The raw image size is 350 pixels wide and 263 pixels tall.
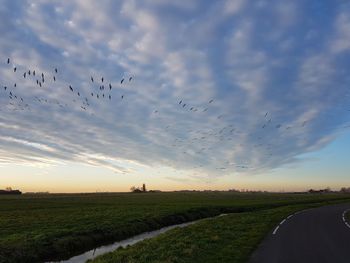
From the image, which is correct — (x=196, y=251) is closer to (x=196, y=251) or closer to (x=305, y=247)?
(x=196, y=251)

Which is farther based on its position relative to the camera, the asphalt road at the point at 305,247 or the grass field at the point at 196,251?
the grass field at the point at 196,251

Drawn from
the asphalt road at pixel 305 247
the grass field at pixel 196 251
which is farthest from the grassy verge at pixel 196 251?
the asphalt road at pixel 305 247

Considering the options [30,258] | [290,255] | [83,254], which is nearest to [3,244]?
[30,258]

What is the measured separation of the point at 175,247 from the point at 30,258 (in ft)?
27.8

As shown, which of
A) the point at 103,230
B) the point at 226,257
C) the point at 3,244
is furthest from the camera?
the point at 103,230

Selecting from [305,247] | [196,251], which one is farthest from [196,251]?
[305,247]

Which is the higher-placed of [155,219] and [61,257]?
[155,219]

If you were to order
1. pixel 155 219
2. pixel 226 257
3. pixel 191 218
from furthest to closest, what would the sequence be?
pixel 191 218 → pixel 155 219 → pixel 226 257

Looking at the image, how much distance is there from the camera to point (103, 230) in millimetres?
31734

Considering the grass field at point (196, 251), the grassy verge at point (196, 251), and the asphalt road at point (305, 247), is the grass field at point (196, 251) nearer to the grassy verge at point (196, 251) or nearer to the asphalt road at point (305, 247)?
the grassy verge at point (196, 251)

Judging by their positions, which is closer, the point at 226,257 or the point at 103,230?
the point at 226,257

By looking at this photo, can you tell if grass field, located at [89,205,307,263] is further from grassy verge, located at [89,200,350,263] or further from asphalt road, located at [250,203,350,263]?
asphalt road, located at [250,203,350,263]

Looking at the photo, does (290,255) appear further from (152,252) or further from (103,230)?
(103,230)

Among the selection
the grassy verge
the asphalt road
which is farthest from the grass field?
the asphalt road
